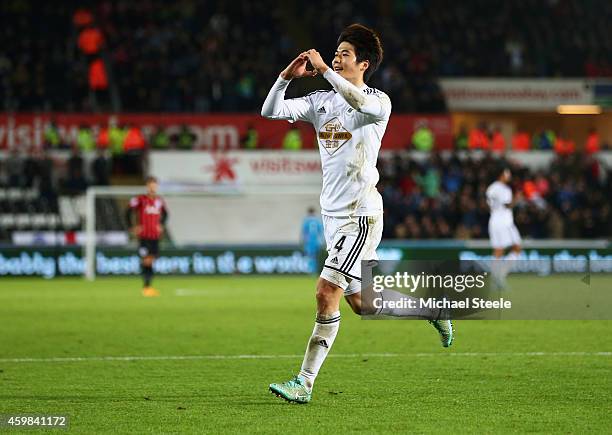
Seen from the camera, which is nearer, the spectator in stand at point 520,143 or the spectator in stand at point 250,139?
the spectator in stand at point 250,139

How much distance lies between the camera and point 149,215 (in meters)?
20.8

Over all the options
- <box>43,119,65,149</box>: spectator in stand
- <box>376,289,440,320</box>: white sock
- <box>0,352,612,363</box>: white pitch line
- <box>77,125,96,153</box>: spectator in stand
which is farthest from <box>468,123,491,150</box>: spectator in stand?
<box>376,289,440,320</box>: white sock

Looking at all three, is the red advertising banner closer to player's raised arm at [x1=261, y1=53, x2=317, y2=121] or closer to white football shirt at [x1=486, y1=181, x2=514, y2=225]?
white football shirt at [x1=486, y1=181, x2=514, y2=225]

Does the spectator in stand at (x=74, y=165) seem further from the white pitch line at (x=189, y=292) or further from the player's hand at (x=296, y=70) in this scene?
the player's hand at (x=296, y=70)

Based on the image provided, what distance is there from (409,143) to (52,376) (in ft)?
67.9

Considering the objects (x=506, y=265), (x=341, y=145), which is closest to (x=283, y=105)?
(x=341, y=145)

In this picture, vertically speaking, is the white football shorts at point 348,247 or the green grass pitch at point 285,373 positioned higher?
the white football shorts at point 348,247

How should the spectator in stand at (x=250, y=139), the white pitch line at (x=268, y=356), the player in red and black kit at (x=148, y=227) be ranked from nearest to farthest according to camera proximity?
the white pitch line at (x=268, y=356)
the player in red and black kit at (x=148, y=227)
the spectator in stand at (x=250, y=139)

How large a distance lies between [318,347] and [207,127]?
2118 centimetres

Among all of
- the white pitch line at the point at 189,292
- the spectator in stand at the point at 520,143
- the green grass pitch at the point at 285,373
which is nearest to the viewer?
the green grass pitch at the point at 285,373

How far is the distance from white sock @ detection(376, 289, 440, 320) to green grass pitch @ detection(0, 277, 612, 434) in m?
0.54

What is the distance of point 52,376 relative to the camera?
30.3ft

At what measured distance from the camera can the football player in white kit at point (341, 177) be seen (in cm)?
753

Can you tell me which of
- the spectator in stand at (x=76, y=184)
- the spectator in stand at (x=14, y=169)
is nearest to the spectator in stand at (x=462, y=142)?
the spectator in stand at (x=76, y=184)
